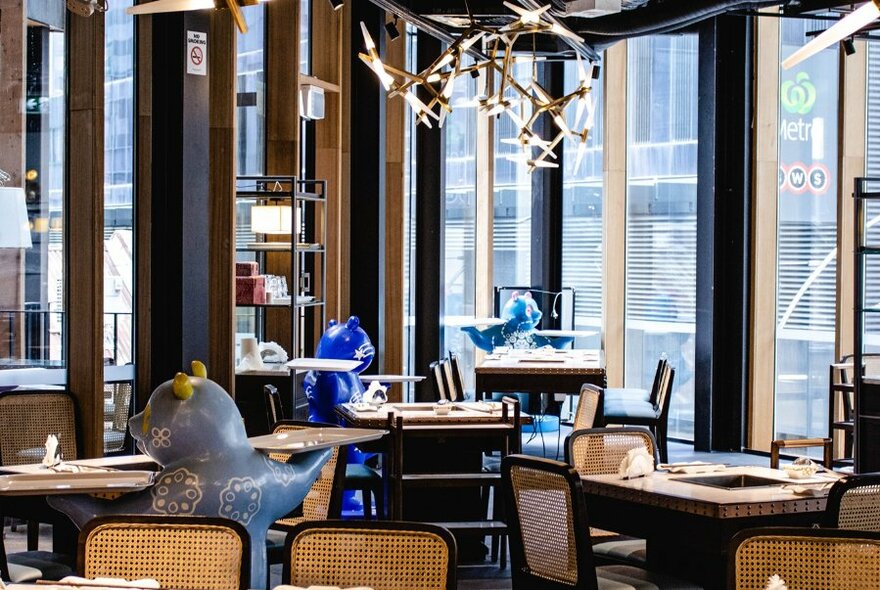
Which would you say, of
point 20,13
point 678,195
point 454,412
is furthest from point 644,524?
point 678,195

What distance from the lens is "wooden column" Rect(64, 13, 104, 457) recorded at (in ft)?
22.4

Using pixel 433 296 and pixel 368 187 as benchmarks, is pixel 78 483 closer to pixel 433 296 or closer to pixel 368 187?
pixel 368 187

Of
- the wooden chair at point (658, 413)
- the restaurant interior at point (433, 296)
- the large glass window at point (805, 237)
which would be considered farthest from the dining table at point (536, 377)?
the large glass window at point (805, 237)

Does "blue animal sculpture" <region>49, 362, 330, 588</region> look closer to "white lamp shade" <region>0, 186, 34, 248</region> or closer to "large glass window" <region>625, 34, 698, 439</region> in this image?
"white lamp shade" <region>0, 186, 34, 248</region>

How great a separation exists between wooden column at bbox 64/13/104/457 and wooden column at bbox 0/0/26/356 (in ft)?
0.89

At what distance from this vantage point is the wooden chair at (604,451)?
17.2 feet

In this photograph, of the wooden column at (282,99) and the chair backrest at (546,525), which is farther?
the wooden column at (282,99)

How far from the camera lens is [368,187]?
365 inches

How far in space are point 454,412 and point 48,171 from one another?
2.78 m

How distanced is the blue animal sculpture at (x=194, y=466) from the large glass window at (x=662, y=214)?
777 cm

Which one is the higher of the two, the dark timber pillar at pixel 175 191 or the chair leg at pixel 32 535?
the dark timber pillar at pixel 175 191

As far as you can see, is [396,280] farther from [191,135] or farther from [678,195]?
[191,135]

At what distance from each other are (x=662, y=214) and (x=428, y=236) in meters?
2.33

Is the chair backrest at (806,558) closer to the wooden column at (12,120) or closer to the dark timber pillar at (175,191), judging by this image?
the dark timber pillar at (175,191)
